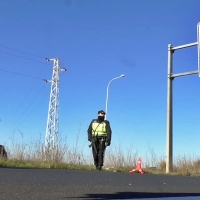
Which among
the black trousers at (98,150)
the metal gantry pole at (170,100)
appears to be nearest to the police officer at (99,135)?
the black trousers at (98,150)

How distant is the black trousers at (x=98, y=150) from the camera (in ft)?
37.8

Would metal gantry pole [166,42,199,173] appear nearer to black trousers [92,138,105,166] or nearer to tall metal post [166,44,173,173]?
tall metal post [166,44,173,173]

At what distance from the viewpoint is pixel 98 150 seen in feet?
38.5

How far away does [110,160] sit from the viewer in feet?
47.0

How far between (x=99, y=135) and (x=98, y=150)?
1.35 feet

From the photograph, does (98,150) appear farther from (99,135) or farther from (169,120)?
(169,120)

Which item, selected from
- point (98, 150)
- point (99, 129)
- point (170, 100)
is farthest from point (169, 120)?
Result: point (98, 150)

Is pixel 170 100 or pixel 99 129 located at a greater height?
pixel 170 100

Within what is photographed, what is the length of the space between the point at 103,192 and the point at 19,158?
27.6 ft

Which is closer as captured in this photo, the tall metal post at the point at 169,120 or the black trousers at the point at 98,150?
the black trousers at the point at 98,150

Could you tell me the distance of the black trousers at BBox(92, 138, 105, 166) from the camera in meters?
11.5

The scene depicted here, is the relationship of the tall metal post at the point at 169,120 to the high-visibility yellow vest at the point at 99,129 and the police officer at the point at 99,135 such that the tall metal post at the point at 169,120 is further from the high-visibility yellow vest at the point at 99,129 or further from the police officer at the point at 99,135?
the high-visibility yellow vest at the point at 99,129

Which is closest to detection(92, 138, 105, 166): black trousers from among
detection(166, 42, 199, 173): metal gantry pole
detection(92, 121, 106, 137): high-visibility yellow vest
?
detection(92, 121, 106, 137): high-visibility yellow vest

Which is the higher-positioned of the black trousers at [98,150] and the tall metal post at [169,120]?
the tall metal post at [169,120]
